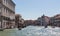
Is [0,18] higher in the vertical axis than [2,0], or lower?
lower

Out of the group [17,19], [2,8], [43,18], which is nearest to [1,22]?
[2,8]

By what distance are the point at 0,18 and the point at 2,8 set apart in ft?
9.17

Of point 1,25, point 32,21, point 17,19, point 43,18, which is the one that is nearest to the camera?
point 1,25

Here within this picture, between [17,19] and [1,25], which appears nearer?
[1,25]

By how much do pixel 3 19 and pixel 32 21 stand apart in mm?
102997

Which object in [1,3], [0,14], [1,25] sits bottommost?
[1,25]

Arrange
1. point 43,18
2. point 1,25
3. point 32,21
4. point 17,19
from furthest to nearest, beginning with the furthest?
point 32,21 → point 43,18 → point 17,19 → point 1,25

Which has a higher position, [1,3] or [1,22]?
[1,3]

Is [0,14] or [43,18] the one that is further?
[43,18]

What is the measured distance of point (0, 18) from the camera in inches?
1634

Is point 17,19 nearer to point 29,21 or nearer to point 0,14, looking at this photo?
point 0,14

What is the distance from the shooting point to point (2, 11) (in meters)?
42.8

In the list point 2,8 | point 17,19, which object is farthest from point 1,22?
point 17,19

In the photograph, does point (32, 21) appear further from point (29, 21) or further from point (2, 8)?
point (2, 8)
